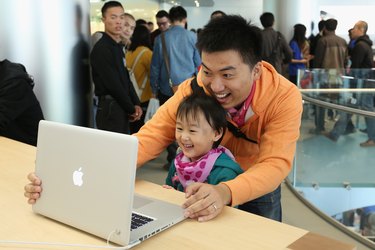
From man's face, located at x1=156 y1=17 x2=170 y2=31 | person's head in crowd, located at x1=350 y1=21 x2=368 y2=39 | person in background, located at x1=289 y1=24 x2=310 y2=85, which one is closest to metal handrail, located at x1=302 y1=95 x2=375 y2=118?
man's face, located at x1=156 y1=17 x2=170 y2=31

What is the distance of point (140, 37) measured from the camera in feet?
15.3

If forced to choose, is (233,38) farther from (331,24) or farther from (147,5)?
(147,5)

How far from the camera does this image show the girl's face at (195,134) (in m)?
1.72

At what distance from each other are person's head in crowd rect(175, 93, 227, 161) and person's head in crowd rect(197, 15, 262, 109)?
0.06 m

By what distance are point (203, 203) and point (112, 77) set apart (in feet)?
7.29

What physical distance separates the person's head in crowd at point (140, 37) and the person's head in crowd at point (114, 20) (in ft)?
3.36

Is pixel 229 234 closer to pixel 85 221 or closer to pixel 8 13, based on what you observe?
pixel 85 221

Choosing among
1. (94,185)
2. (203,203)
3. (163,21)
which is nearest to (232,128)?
Result: (203,203)

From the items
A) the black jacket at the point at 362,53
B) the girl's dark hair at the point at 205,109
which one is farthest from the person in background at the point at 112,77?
the black jacket at the point at 362,53

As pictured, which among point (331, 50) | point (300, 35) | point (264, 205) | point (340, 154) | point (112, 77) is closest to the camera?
point (264, 205)

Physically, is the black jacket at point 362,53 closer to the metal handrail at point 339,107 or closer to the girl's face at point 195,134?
the metal handrail at point 339,107

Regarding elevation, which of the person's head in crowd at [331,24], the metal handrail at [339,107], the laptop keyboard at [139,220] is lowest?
the metal handrail at [339,107]

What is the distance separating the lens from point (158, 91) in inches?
180

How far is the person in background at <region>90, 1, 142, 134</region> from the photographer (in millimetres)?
3398
